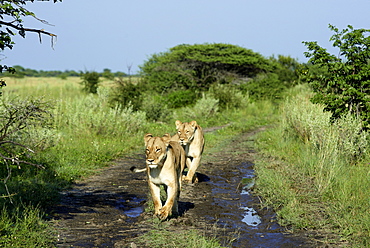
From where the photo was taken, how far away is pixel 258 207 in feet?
23.1

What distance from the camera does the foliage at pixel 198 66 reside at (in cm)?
3072

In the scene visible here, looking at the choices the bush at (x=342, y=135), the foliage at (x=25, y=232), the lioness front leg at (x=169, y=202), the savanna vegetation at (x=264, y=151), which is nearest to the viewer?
the foliage at (x=25, y=232)

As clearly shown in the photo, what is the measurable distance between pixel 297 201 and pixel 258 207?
65 centimetres

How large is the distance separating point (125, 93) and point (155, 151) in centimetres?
1407

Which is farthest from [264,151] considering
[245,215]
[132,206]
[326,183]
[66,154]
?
[132,206]

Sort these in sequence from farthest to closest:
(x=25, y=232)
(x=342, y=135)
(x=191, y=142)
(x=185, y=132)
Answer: (x=342, y=135)
(x=191, y=142)
(x=185, y=132)
(x=25, y=232)

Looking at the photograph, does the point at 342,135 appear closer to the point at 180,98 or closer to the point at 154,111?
the point at 154,111

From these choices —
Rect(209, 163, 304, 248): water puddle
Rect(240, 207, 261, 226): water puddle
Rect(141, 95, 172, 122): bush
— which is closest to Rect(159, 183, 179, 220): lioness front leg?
Rect(209, 163, 304, 248): water puddle

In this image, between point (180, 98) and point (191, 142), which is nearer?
point (191, 142)

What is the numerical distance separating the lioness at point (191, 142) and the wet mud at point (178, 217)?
1.17 feet

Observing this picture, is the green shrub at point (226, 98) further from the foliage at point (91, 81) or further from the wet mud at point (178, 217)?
the wet mud at point (178, 217)

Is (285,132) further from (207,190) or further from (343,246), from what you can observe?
(343,246)

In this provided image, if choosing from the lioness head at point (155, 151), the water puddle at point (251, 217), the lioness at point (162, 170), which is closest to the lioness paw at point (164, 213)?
the lioness at point (162, 170)

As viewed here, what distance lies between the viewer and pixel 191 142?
8.57 m
